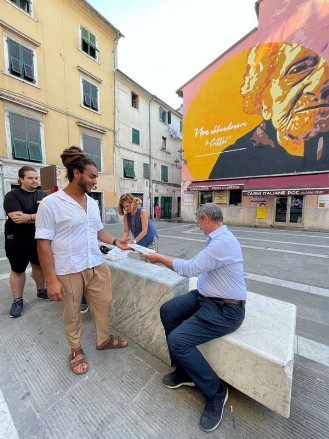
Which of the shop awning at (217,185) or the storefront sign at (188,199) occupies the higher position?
the shop awning at (217,185)

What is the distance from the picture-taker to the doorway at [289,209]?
12.1 meters

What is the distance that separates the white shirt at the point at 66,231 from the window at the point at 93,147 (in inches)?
485

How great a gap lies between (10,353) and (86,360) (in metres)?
0.81

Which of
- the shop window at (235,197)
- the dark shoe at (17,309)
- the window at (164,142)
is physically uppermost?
the window at (164,142)

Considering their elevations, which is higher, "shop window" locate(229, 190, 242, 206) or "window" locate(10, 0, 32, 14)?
"window" locate(10, 0, 32, 14)

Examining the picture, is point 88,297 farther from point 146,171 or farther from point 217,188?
point 146,171

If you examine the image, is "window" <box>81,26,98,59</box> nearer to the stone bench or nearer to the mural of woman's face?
the mural of woman's face

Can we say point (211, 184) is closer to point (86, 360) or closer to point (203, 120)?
point (203, 120)

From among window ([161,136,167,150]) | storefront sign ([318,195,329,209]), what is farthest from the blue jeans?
window ([161,136,167,150])

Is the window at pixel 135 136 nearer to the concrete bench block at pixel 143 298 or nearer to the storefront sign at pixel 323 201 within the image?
the storefront sign at pixel 323 201

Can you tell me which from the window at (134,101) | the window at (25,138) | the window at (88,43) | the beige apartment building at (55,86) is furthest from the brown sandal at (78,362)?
the window at (134,101)

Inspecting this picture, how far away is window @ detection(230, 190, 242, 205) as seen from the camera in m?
14.0

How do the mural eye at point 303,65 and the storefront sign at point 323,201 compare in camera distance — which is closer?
the mural eye at point 303,65

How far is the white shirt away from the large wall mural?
13.0 metres
